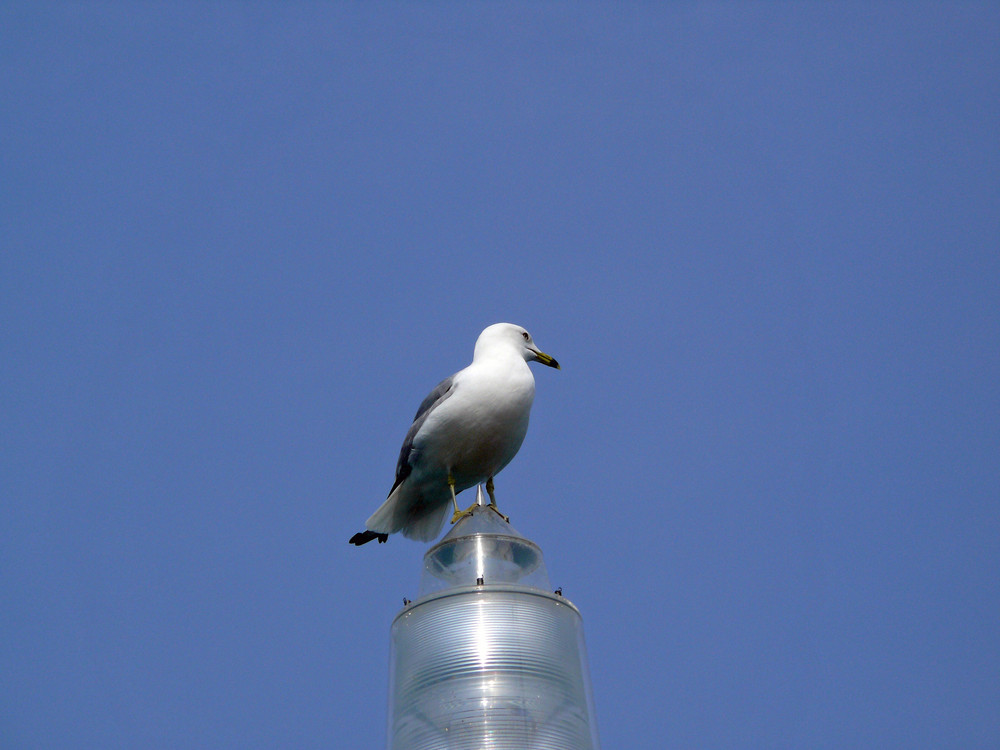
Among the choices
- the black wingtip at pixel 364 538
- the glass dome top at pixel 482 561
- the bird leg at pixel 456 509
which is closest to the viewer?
the glass dome top at pixel 482 561

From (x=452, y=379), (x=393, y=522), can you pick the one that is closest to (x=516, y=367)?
(x=452, y=379)

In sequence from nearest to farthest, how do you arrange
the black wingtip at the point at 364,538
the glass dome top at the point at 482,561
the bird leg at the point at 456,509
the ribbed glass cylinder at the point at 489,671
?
1. the ribbed glass cylinder at the point at 489,671
2. the glass dome top at the point at 482,561
3. the bird leg at the point at 456,509
4. the black wingtip at the point at 364,538

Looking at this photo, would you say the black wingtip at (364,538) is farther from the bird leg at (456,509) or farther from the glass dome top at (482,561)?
the glass dome top at (482,561)

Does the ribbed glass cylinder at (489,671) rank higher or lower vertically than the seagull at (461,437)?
lower

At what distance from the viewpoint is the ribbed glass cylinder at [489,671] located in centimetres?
527

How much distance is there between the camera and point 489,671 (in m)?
5.42

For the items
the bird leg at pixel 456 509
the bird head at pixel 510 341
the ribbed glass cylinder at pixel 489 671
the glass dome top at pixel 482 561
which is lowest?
the ribbed glass cylinder at pixel 489 671

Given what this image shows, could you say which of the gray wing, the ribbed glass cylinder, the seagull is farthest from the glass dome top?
the gray wing

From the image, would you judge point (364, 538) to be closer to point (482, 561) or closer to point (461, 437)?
point (461, 437)

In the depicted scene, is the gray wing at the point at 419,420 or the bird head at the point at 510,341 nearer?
the gray wing at the point at 419,420

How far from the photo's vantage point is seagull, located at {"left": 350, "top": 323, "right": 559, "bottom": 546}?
25.9 feet

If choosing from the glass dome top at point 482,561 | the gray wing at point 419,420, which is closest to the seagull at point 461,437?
the gray wing at point 419,420

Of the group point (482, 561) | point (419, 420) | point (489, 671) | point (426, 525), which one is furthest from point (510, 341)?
point (489, 671)

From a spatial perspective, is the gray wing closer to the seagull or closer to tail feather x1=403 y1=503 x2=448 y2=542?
the seagull
